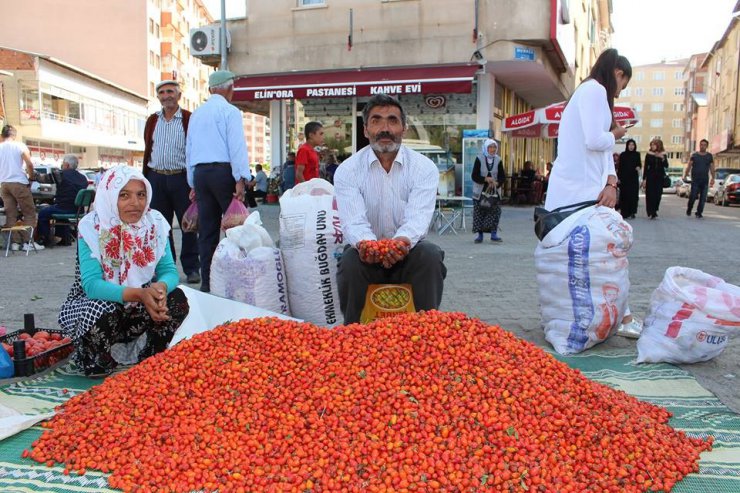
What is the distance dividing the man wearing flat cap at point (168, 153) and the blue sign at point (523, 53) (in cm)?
1019

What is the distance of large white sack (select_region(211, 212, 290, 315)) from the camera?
3.91 metres

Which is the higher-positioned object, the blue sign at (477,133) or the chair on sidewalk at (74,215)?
the blue sign at (477,133)

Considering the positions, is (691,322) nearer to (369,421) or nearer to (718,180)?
(369,421)

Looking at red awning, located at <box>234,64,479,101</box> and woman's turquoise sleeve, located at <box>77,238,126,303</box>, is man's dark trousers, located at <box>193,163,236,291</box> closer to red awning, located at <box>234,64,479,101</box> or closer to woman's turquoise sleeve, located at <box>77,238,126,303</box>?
woman's turquoise sleeve, located at <box>77,238,126,303</box>

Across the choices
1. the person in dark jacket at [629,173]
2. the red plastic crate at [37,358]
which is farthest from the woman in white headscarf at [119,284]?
the person in dark jacket at [629,173]

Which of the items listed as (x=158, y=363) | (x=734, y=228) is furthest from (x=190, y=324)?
(x=734, y=228)

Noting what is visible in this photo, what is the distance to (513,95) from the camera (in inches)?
766

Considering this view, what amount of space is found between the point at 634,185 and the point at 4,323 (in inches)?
480

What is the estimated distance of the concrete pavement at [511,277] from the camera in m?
4.06

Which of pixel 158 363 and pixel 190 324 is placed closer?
pixel 158 363

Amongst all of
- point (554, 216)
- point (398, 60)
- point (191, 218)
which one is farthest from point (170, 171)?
point (398, 60)

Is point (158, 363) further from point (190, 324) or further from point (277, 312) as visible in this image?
point (277, 312)

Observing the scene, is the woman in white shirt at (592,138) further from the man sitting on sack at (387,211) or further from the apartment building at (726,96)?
the apartment building at (726,96)

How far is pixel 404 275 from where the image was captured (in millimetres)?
3533
